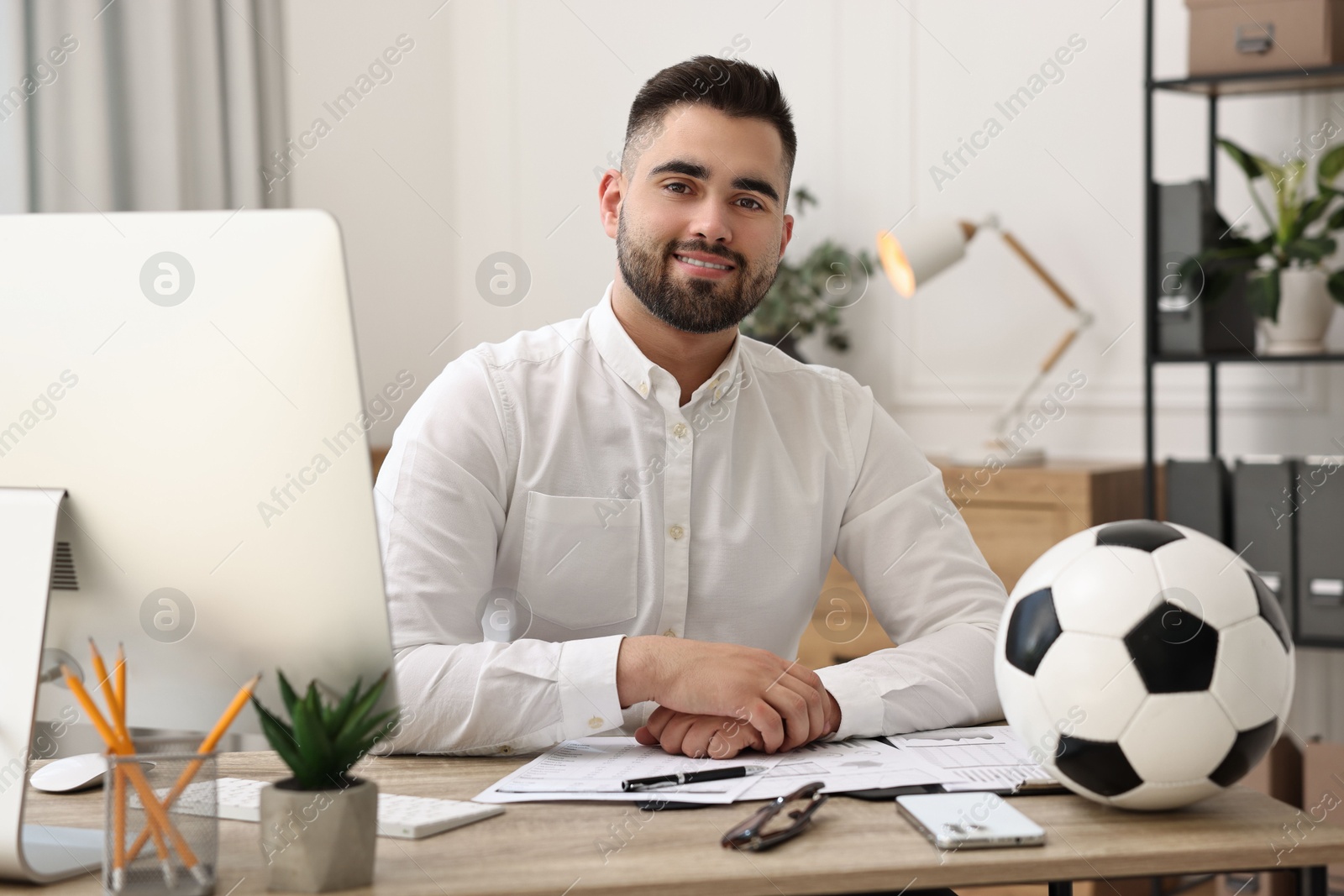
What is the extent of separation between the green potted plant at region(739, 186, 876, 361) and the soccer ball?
205cm

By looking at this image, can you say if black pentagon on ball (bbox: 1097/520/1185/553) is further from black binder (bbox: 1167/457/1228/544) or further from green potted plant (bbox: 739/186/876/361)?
green potted plant (bbox: 739/186/876/361)

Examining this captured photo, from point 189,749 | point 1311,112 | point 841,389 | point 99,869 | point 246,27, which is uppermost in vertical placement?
point 246,27

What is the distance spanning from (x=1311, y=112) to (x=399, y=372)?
8.20 ft

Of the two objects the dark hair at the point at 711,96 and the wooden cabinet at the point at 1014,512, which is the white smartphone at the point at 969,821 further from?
the wooden cabinet at the point at 1014,512

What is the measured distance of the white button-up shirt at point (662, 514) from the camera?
137cm

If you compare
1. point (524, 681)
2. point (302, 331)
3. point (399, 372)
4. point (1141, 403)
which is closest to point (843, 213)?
point (1141, 403)

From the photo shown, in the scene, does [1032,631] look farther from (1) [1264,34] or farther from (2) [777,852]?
(1) [1264,34]

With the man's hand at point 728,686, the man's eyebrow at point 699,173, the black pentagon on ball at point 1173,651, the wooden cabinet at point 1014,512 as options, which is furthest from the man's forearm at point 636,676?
the wooden cabinet at point 1014,512

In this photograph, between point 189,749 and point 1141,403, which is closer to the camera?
point 189,749

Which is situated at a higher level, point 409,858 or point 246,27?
point 246,27

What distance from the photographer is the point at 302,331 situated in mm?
812

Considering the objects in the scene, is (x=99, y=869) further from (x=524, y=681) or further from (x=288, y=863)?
(x=524, y=681)

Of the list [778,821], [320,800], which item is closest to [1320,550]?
[778,821]

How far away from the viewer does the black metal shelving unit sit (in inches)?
95.7
